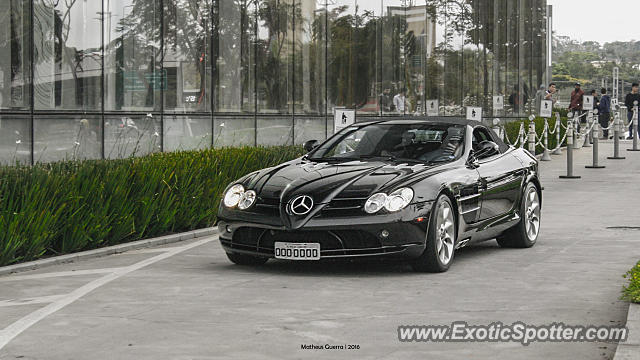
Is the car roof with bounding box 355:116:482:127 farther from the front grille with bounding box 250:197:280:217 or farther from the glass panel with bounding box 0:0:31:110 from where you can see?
the glass panel with bounding box 0:0:31:110

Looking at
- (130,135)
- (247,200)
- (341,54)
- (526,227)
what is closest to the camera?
(247,200)

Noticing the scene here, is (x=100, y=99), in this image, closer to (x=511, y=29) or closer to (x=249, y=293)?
(x=249, y=293)

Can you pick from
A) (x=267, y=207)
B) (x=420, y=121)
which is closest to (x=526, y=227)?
(x=420, y=121)

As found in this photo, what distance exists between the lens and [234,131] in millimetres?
25984

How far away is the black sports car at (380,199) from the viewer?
1034cm

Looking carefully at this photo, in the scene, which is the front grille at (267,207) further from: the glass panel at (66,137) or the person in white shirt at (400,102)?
the person in white shirt at (400,102)

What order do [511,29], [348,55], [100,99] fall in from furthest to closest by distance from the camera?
1. [511,29]
2. [348,55]
3. [100,99]

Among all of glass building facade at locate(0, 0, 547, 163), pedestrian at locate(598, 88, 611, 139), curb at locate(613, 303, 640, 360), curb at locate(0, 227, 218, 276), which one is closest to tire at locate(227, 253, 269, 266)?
curb at locate(0, 227, 218, 276)

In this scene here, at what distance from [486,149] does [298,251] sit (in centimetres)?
282

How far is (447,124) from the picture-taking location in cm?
1226

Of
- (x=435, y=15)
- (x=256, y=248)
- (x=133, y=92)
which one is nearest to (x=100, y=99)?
(x=133, y=92)

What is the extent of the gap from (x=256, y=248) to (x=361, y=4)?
2349 centimetres

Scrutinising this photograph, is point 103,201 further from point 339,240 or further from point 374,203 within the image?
point 374,203

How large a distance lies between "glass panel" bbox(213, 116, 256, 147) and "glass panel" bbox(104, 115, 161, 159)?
2564mm
